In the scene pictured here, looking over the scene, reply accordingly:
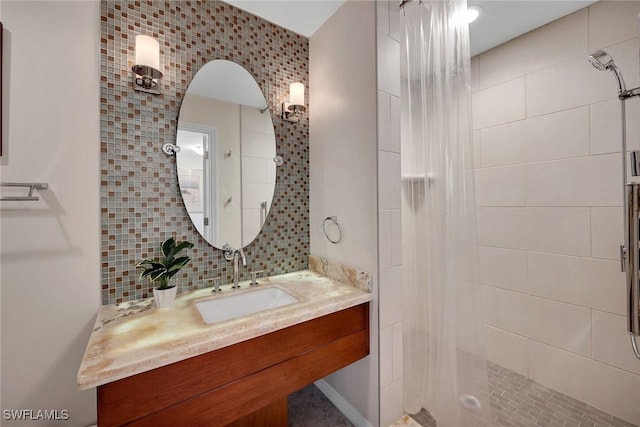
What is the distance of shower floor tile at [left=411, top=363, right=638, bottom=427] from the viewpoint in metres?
1.43

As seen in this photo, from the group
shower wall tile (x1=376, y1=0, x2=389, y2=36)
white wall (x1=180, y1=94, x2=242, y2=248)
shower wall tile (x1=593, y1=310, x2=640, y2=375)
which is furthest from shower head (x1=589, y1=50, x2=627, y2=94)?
white wall (x1=180, y1=94, x2=242, y2=248)

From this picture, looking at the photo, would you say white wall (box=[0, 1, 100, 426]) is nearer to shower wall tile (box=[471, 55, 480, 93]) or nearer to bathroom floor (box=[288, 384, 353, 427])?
bathroom floor (box=[288, 384, 353, 427])

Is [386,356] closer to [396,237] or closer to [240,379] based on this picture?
[396,237]

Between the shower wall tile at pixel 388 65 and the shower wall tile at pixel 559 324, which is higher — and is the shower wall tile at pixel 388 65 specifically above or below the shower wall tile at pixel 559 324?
above

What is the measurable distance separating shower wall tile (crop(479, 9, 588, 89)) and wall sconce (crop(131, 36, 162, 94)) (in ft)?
7.28

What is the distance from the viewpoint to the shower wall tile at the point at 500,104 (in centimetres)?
181

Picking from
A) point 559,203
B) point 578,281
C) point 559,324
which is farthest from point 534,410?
point 559,203

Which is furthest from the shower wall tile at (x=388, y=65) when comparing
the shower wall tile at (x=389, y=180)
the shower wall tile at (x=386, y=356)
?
the shower wall tile at (x=386, y=356)

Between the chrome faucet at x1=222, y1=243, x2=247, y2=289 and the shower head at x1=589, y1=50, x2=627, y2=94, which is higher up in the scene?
the shower head at x1=589, y1=50, x2=627, y2=94

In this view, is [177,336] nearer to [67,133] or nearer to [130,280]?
[130,280]

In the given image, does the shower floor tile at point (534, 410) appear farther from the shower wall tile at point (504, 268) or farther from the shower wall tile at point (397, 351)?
the shower wall tile at point (504, 268)

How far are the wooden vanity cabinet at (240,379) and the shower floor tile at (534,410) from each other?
0.76m

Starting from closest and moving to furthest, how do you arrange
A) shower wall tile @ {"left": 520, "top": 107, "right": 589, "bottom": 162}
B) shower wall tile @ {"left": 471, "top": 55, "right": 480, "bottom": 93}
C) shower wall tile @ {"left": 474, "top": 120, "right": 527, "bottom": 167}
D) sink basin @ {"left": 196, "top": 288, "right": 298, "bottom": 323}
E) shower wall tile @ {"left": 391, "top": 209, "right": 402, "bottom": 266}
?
sink basin @ {"left": 196, "top": 288, "right": 298, "bottom": 323}, shower wall tile @ {"left": 391, "top": 209, "right": 402, "bottom": 266}, shower wall tile @ {"left": 520, "top": 107, "right": 589, "bottom": 162}, shower wall tile @ {"left": 474, "top": 120, "right": 527, "bottom": 167}, shower wall tile @ {"left": 471, "top": 55, "right": 480, "bottom": 93}

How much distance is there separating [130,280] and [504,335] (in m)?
2.46
